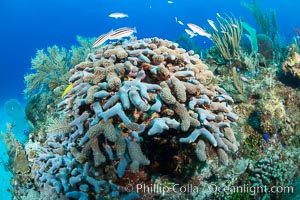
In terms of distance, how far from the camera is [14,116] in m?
13.0

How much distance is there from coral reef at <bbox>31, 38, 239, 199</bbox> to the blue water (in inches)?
2584

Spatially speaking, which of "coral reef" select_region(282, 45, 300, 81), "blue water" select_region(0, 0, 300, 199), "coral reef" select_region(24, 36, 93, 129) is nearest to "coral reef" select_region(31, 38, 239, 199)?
"coral reef" select_region(282, 45, 300, 81)

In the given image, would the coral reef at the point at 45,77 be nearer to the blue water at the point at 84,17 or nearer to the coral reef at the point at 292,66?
the coral reef at the point at 292,66

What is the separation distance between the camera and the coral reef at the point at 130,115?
303 cm

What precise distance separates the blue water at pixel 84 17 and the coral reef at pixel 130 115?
6564 cm

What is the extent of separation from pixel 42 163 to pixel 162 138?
210cm

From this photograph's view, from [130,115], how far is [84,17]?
3984 inches

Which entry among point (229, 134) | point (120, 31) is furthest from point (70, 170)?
point (120, 31)

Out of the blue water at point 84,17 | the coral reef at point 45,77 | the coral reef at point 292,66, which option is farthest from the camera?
the blue water at point 84,17

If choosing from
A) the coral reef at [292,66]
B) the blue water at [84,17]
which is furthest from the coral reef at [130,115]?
the blue water at [84,17]

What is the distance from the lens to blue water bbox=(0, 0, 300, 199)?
72.4 m

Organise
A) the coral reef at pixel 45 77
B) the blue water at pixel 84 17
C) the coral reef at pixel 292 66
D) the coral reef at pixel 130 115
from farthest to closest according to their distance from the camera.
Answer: the blue water at pixel 84 17
the coral reef at pixel 45 77
the coral reef at pixel 292 66
the coral reef at pixel 130 115

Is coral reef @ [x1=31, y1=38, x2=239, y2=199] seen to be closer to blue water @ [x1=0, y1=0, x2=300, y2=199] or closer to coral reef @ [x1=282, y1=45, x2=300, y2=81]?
coral reef @ [x1=282, y1=45, x2=300, y2=81]

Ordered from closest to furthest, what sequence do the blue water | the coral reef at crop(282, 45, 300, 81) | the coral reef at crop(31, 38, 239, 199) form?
the coral reef at crop(31, 38, 239, 199)
the coral reef at crop(282, 45, 300, 81)
the blue water
